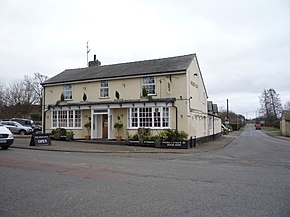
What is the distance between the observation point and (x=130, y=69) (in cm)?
2595

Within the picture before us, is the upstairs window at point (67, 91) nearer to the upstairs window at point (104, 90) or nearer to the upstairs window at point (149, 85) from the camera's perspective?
the upstairs window at point (104, 90)

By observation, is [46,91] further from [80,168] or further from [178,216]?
[178,216]

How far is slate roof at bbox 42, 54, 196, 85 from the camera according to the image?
23438mm

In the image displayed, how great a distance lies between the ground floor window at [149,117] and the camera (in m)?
22.6

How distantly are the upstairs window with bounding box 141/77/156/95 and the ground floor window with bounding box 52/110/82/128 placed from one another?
6992 millimetres

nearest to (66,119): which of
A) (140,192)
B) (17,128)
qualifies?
(17,128)

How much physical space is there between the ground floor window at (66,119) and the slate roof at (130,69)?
10.0 feet

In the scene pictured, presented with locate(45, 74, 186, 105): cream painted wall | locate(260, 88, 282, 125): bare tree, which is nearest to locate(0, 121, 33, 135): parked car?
locate(45, 74, 186, 105): cream painted wall

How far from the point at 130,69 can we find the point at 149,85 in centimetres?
317

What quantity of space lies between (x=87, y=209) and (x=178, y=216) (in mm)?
1817

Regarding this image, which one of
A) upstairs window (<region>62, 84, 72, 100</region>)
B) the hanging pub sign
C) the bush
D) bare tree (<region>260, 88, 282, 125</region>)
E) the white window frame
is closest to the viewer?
the hanging pub sign

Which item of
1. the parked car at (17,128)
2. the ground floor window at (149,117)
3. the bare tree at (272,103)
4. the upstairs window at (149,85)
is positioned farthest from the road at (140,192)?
the bare tree at (272,103)

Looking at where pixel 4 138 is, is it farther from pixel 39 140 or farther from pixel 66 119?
pixel 66 119

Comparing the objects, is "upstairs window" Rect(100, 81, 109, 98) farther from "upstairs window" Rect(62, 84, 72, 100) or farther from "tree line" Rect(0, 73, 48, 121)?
"tree line" Rect(0, 73, 48, 121)
